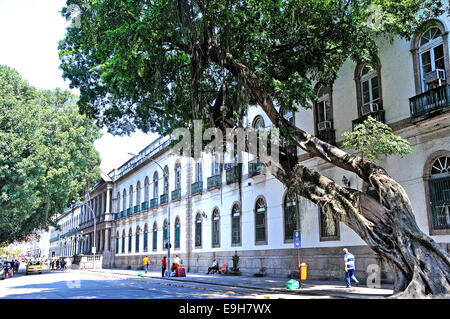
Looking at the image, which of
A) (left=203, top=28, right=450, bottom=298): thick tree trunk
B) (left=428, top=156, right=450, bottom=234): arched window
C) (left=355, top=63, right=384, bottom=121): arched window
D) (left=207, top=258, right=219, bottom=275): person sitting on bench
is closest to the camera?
(left=203, top=28, right=450, bottom=298): thick tree trunk

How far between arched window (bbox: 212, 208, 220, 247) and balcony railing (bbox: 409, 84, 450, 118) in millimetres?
17807

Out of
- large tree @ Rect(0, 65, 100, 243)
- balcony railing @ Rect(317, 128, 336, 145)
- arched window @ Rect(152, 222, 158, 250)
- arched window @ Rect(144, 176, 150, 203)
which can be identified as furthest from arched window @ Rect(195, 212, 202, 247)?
balcony railing @ Rect(317, 128, 336, 145)

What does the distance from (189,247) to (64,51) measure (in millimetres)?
20603

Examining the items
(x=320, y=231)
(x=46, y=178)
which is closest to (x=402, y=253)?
(x=320, y=231)

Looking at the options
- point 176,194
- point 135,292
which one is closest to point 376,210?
point 135,292

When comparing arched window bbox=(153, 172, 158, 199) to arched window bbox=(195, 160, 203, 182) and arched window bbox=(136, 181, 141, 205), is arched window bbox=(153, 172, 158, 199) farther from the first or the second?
arched window bbox=(195, 160, 203, 182)

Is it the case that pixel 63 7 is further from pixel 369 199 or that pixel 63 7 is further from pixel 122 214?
pixel 122 214

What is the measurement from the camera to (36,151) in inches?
1221

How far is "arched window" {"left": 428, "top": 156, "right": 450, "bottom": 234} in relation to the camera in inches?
611

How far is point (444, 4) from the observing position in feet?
52.2

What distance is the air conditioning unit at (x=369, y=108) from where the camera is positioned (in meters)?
18.5

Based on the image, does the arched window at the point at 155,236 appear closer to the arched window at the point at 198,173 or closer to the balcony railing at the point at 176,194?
the balcony railing at the point at 176,194

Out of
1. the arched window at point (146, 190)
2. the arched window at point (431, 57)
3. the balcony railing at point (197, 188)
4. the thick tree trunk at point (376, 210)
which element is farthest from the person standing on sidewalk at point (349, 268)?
the arched window at point (146, 190)

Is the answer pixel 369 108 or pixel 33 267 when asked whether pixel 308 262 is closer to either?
pixel 369 108
